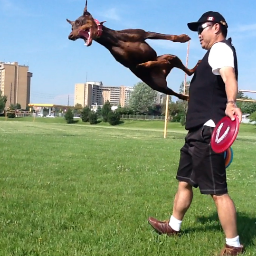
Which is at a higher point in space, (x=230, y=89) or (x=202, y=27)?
(x=202, y=27)

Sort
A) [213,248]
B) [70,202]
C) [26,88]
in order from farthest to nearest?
[26,88] → [70,202] → [213,248]

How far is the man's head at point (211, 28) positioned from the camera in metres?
4.08

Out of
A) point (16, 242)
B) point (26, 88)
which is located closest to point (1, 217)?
point (16, 242)

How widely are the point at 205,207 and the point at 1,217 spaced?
2.79 meters

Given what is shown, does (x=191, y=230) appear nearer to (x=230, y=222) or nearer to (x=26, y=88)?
(x=230, y=222)

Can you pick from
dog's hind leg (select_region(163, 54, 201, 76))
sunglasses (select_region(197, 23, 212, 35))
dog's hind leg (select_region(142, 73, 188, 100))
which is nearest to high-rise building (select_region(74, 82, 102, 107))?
dog's hind leg (select_region(163, 54, 201, 76))

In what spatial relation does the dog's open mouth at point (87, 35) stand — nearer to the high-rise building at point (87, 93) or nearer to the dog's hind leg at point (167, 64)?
the dog's hind leg at point (167, 64)

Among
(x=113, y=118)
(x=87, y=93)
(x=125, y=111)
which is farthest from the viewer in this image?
(x=87, y=93)

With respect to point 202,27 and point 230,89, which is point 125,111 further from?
point 230,89

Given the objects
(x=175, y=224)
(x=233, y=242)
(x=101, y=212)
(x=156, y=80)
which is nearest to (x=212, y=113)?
(x=156, y=80)

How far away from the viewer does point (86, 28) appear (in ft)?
14.3

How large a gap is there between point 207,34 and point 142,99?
9280 centimetres

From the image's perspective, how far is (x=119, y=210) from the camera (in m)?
5.62

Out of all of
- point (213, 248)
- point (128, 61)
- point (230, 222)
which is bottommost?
point (213, 248)
